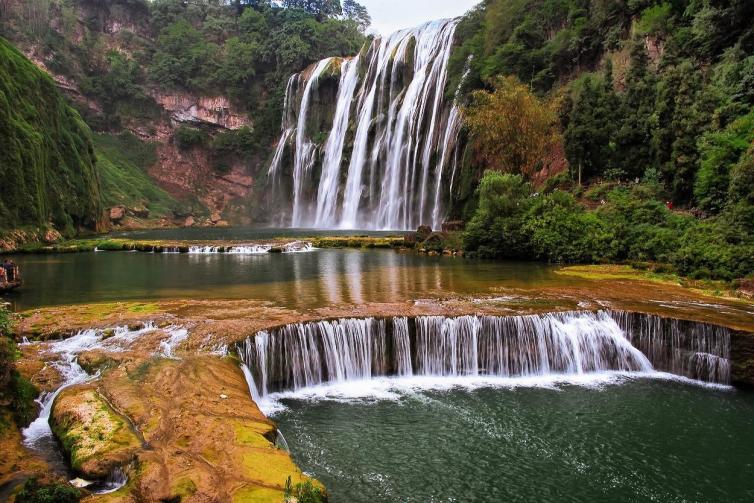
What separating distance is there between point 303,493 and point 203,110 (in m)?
82.9

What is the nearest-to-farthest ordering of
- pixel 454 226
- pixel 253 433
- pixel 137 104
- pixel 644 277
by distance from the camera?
pixel 253 433 < pixel 644 277 < pixel 454 226 < pixel 137 104

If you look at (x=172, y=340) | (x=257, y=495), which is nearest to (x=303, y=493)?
(x=257, y=495)

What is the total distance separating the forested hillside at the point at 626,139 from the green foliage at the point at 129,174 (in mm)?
43386

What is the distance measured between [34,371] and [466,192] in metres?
31.3

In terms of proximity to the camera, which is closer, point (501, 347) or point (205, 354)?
point (205, 354)

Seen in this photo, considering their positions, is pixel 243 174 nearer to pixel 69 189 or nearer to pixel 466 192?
pixel 69 189

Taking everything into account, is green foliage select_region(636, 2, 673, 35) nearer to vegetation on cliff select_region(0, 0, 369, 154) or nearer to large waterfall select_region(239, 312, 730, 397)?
large waterfall select_region(239, 312, 730, 397)

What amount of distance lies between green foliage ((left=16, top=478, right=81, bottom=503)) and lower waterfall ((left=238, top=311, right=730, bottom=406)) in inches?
214

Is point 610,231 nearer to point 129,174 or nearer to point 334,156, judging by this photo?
point 334,156

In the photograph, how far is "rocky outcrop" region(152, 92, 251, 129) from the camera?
79375 millimetres

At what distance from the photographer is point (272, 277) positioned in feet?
62.6

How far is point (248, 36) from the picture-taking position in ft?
273

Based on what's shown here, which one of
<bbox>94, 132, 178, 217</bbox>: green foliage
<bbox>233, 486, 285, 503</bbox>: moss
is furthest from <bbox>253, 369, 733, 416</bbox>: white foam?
<bbox>94, 132, 178, 217</bbox>: green foliage

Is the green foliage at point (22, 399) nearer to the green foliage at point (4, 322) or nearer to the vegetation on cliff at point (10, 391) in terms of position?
the vegetation on cliff at point (10, 391)
